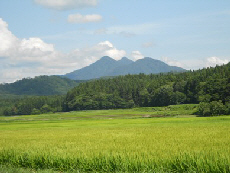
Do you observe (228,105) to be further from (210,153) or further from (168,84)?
(168,84)

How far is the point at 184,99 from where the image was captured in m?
136

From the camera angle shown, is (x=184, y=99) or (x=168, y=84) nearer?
(x=184, y=99)

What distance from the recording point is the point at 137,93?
175 meters

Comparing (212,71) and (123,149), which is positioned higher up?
(212,71)

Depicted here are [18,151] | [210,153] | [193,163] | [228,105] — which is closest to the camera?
[193,163]

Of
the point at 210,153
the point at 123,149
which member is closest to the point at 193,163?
the point at 210,153

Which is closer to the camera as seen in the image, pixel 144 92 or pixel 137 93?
pixel 144 92

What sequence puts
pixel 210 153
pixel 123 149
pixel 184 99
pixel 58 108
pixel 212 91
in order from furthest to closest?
pixel 58 108, pixel 184 99, pixel 212 91, pixel 123 149, pixel 210 153

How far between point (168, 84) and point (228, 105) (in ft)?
261

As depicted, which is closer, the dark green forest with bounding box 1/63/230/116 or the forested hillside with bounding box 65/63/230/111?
the dark green forest with bounding box 1/63/230/116

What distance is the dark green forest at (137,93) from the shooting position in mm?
134750

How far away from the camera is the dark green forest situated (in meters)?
135

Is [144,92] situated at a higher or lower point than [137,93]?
higher

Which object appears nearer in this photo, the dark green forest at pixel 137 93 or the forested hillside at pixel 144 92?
the dark green forest at pixel 137 93
